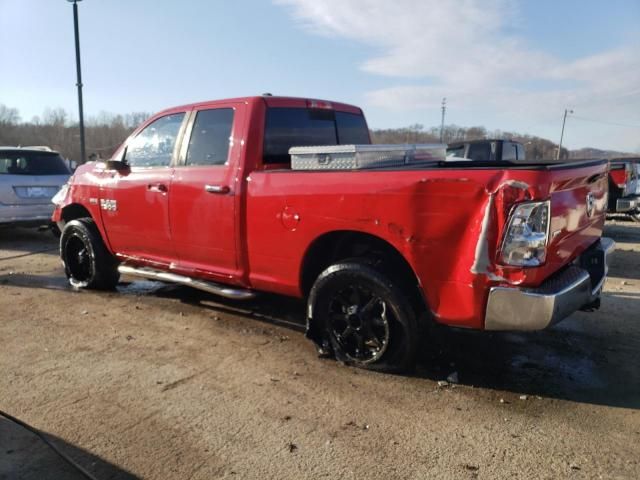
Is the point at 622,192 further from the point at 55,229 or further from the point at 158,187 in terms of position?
the point at 55,229

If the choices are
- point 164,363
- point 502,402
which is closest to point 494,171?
point 502,402

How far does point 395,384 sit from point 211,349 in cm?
153

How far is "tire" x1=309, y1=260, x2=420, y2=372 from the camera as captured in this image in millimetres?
3490

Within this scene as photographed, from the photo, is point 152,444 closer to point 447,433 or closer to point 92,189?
point 447,433

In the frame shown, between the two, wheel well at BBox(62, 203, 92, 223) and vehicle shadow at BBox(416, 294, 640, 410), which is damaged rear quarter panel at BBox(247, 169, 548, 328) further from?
wheel well at BBox(62, 203, 92, 223)

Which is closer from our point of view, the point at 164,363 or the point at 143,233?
the point at 164,363

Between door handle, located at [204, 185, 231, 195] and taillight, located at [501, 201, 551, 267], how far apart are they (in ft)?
7.44

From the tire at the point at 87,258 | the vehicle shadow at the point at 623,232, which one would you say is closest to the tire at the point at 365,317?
the tire at the point at 87,258

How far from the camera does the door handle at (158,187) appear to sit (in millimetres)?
4793

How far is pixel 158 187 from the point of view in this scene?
4.87m

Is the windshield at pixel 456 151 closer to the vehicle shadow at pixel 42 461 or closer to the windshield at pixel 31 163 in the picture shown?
the windshield at pixel 31 163

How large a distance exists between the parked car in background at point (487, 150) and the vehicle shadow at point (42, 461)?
31.7 feet

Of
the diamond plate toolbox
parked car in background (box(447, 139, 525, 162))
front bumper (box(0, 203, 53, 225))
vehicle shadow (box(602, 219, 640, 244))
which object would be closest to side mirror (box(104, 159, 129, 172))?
the diamond plate toolbox

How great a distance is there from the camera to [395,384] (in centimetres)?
355
